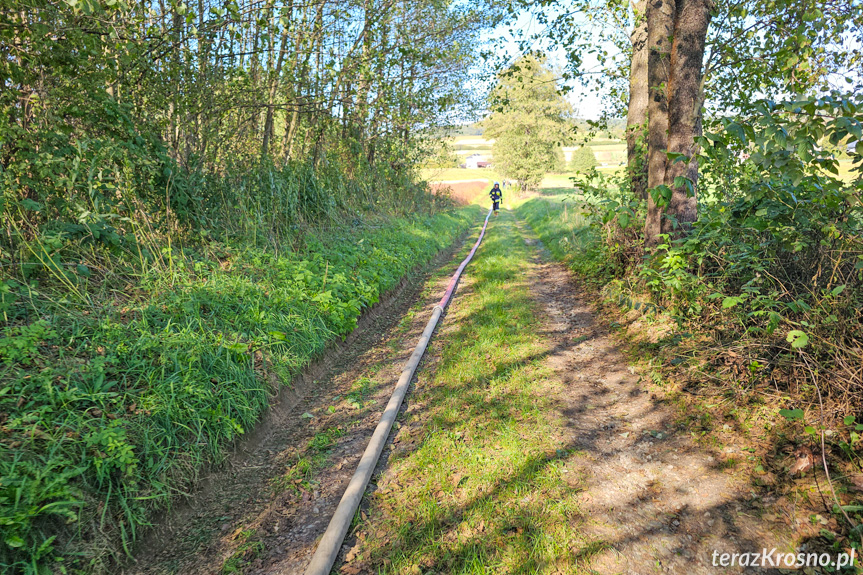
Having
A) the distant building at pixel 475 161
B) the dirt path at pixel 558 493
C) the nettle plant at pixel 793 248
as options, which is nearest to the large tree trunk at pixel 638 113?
the nettle plant at pixel 793 248

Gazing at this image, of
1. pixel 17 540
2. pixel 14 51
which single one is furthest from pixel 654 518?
pixel 14 51

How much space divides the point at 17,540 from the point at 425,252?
10.3 meters

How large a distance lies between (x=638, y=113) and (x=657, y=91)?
2.45 m

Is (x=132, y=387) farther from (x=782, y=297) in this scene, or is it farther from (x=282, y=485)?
(x=782, y=297)

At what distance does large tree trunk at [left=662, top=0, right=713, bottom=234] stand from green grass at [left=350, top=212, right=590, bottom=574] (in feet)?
8.71

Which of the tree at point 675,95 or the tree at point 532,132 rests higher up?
the tree at point 532,132

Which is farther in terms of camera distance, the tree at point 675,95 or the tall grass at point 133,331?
the tree at point 675,95

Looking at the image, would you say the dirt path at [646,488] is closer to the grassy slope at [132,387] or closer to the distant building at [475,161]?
the grassy slope at [132,387]

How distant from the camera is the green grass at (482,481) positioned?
2.62m

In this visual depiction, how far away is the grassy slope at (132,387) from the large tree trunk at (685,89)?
473 centimetres

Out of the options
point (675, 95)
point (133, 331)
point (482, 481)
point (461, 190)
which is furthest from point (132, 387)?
point (461, 190)

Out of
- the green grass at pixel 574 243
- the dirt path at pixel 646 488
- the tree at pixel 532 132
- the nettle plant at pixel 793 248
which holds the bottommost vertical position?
the dirt path at pixel 646 488

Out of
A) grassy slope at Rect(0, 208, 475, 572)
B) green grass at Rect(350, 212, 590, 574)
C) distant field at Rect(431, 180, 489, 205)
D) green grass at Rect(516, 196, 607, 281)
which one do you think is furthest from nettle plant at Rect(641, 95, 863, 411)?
distant field at Rect(431, 180, 489, 205)

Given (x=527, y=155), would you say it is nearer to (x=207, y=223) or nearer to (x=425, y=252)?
(x=425, y=252)
